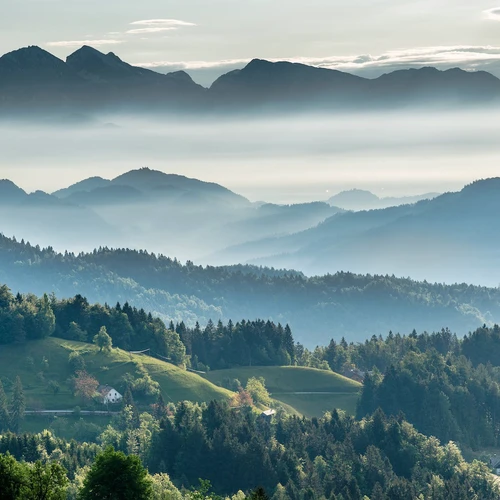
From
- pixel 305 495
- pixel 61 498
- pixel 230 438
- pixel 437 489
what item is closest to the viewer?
pixel 61 498

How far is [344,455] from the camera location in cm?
19762

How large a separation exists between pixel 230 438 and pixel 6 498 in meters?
110

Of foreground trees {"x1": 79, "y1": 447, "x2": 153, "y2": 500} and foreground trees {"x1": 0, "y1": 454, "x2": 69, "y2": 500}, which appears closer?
foreground trees {"x1": 0, "y1": 454, "x2": 69, "y2": 500}

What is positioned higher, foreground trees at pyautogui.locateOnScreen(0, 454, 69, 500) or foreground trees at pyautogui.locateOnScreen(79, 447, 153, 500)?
foreground trees at pyautogui.locateOnScreen(0, 454, 69, 500)

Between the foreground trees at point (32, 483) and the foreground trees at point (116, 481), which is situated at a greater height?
the foreground trees at point (32, 483)

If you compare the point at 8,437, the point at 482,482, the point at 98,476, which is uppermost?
the point at 98,476

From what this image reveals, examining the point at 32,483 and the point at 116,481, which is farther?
the point at 116,481

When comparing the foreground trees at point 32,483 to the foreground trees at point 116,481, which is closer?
the foreground trees at point 32,483

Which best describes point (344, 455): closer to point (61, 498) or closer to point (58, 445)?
point (58, 445)

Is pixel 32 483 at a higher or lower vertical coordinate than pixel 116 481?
higher

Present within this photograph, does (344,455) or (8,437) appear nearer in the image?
(8,437)

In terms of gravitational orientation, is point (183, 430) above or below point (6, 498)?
below

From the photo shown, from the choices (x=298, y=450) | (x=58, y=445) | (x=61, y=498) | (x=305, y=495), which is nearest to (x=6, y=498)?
(x=61, y=498)

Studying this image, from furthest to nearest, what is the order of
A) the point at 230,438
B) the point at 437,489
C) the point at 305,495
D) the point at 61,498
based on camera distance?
the point at 230,438 → the point at 437,489 → the point at 305,495 → the point at 61,498
